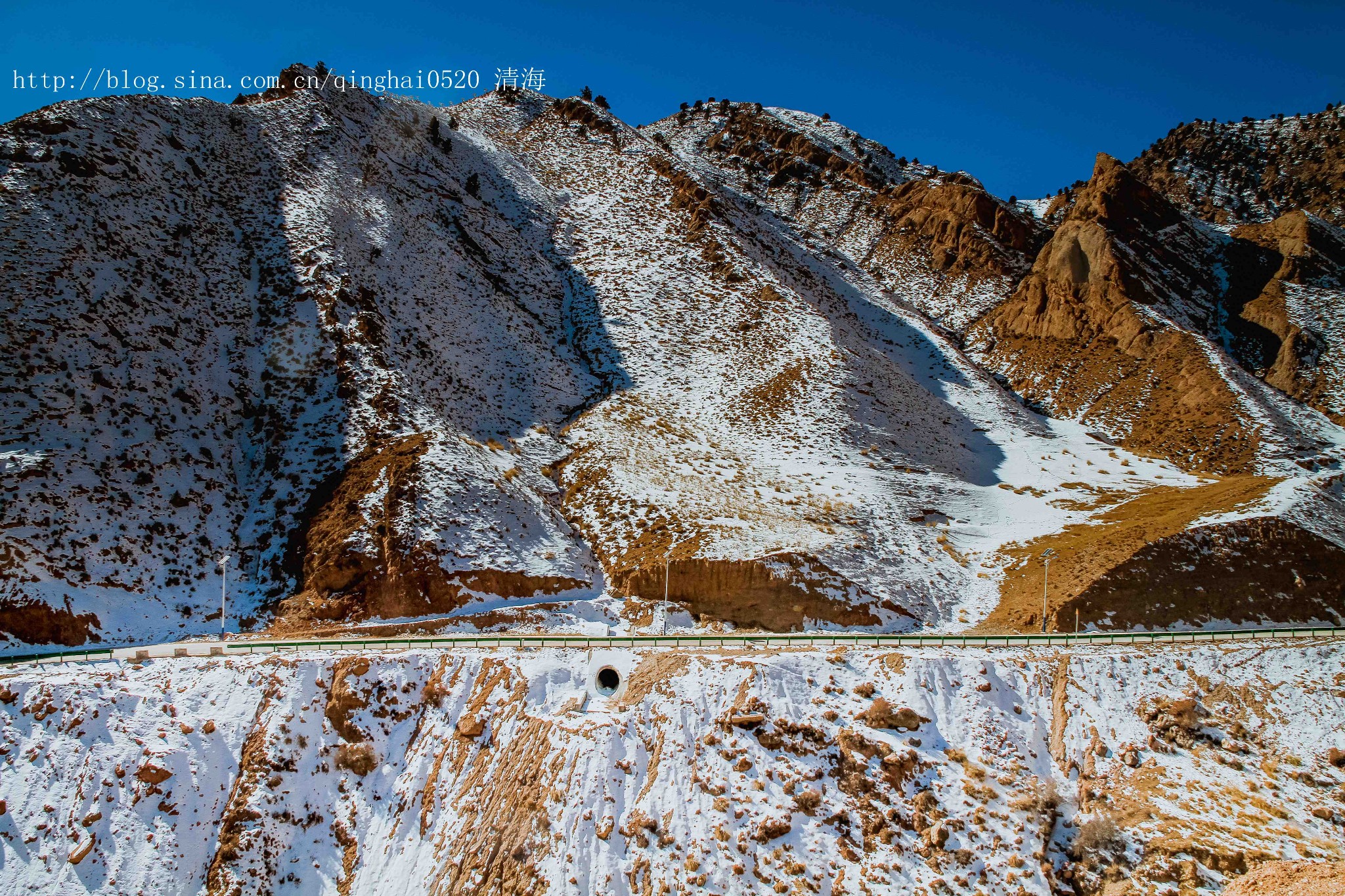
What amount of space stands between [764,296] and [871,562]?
33.2 metres

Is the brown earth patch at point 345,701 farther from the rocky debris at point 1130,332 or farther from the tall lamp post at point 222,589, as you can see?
the rocky debris at point 1130,332

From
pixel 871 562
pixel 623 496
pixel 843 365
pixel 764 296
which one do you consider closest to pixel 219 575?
pixel 623 496

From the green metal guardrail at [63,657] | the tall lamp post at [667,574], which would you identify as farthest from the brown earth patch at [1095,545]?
the green metal guardrail at [63,657]

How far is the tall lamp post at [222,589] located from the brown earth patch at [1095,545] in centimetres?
2870

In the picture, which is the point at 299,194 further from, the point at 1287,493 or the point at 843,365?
the point at 1287,493

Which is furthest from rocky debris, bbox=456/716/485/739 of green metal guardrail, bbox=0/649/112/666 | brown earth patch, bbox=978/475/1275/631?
brown earth patch, bbox=978/475/1275/631

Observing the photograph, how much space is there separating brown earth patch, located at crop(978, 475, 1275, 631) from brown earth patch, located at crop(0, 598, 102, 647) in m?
32.5

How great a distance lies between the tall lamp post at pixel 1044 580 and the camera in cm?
3297

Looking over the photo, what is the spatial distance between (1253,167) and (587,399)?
298ft

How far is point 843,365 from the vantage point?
57.0 metres

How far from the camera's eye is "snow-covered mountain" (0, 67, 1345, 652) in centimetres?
3444

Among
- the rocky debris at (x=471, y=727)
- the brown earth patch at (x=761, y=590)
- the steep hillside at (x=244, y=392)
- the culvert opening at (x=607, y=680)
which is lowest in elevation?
the rocky debris at (x=471, y=727)

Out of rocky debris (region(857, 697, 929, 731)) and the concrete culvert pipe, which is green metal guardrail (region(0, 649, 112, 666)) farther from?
rocky debris (region(857, 697, 929, 731))

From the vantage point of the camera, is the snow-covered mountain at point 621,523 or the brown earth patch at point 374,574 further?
the brown earth patch at point 374,574
